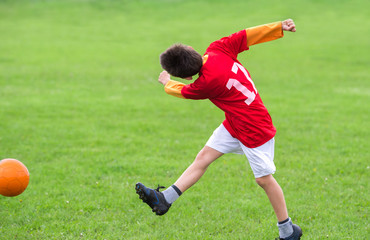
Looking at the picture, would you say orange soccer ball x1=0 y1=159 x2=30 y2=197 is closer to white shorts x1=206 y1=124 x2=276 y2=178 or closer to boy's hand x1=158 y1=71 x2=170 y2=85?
boy's hand x1=158 y1=71 x2=170 y2=85

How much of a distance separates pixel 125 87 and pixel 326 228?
9865mm

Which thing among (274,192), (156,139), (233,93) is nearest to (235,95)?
(233,93)

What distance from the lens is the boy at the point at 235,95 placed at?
4.43 meters

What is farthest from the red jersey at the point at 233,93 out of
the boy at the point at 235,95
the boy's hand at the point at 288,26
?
the boy's hand at the point at 288,26

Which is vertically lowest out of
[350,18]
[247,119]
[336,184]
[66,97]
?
A: [350,18]

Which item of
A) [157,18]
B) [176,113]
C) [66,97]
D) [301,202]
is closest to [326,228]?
[301,202]

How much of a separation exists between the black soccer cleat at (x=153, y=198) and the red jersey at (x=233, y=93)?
3.51 feet

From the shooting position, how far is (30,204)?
19.3 ft

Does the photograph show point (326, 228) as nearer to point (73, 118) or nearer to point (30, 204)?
point (30, 204)

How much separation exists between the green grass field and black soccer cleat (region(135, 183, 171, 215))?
0.41 m

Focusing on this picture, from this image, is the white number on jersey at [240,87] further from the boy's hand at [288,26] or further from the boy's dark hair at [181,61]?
the boy's hand at [288,26]

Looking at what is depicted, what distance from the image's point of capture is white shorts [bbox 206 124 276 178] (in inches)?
180

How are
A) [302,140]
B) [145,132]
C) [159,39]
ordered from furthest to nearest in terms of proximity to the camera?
[159,39] → [145,132] → [302,140]

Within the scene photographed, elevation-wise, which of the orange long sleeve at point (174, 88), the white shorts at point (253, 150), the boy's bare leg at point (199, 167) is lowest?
the boy's bare leg at point (199, 167)
